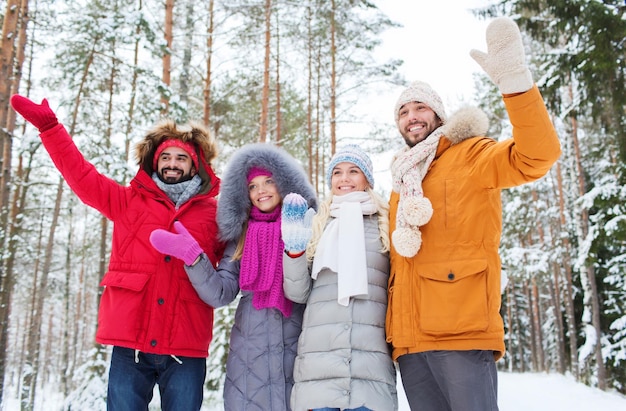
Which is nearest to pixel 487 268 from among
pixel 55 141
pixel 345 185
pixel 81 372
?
pixel 345 185

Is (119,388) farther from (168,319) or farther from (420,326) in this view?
(420,326)

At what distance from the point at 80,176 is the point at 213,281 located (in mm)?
1185

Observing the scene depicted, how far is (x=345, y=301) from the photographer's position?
8.86 feet

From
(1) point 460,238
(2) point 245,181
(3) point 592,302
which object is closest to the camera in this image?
(1) point 460,238

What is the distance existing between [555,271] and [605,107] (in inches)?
528

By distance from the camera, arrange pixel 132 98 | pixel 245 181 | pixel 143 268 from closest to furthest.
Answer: pixel 143 268 → pixel 245 181 → pixel 132 98

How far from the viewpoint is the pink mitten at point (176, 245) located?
284 centimetres

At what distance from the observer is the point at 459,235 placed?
2477mm

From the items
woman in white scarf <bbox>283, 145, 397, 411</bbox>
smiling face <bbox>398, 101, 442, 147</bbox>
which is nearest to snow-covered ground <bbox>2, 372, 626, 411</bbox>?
woman in white scarf <bbox>283, 145, 397, 411</bbox>

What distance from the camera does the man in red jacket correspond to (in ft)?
9.51

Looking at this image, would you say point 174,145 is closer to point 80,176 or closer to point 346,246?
point 80,176

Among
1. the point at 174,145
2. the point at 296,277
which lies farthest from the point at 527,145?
the point at 174,145

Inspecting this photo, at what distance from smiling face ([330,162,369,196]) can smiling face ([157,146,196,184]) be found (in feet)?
3.66

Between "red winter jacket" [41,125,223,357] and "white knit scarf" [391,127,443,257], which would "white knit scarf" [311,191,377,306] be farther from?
"red winter jacket" [41,125,223,357]
